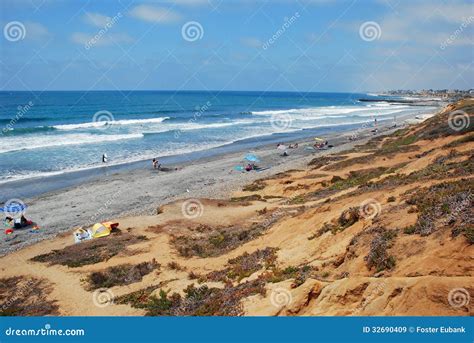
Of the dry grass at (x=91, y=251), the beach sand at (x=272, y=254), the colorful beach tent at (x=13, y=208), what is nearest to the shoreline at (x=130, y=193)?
the beach sand at (x=272, y=254)

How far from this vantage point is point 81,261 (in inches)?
673

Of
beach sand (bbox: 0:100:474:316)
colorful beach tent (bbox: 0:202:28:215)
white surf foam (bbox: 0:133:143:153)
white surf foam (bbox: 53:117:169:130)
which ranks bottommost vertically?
beach sand (bbox: 0:100:474:316)

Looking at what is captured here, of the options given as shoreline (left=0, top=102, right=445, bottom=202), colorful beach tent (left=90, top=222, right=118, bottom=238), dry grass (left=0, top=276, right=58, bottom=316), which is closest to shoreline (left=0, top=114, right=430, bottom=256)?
shoreline (left=0, top=102, right=445, bottom=202)

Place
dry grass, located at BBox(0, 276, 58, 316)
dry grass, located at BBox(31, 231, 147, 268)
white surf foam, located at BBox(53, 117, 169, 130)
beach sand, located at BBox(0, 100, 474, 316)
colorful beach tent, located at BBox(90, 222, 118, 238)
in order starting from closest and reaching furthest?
beach sand, located at BBox(0, 100, 474, 316), dry grass, located at BBox(0, 276, 58, 316), dry grass, located at BBox(31, 231, 147, 268), colorful beach tent, located at BBox(90, 222, 118, 238), white surf foam, located at BBox(53, 117, 169, 130)

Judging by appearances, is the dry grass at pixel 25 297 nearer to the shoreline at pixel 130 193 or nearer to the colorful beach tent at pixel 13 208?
the shoreline at pixel 130 193

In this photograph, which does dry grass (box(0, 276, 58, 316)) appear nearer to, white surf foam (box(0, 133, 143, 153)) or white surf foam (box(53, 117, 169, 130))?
white surf foam (box(0, 133, 143, 153))

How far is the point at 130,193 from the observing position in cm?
3077

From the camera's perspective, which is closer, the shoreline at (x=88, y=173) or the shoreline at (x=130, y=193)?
the shoreline at (x=130, y=193)

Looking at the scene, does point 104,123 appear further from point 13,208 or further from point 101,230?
point 101,230

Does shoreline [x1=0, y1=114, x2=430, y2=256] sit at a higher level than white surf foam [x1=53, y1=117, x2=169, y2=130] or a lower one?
lower

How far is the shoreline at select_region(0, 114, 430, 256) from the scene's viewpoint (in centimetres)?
2431

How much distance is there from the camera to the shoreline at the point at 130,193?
24.3 m

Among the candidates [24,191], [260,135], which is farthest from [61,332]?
[260,135]

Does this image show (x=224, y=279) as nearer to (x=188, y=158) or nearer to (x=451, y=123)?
(x=451, y=123)
